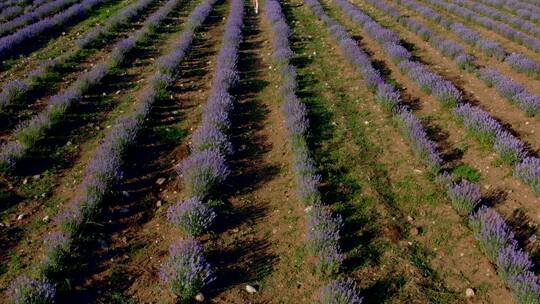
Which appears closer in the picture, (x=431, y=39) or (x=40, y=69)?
(x=40, y=69)

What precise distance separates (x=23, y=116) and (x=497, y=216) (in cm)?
882

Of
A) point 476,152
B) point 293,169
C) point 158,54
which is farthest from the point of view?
point 158,54

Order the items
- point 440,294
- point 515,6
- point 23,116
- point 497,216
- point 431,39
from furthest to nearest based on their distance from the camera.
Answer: point 515,6 → point 431,39 → point 23,116 → point 497,216 → point 440,294

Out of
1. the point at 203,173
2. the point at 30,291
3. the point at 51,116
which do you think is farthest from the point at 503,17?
the point at 30,291

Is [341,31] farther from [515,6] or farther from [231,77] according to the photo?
[515,6]

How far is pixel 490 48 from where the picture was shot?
44.5 ft

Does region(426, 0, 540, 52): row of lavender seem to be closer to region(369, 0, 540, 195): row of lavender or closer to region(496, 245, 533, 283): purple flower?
region(369, 0, 540, 195): row of lavender

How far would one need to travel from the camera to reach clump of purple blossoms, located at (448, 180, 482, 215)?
6.40 metres

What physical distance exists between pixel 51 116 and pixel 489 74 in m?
9.86

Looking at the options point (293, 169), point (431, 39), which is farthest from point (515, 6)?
point (293, 169)

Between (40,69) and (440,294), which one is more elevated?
(40,69)

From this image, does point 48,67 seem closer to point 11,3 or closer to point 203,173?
point 203,173

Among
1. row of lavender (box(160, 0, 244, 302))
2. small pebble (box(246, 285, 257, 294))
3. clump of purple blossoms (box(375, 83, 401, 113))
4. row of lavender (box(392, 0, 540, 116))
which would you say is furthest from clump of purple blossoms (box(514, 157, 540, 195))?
row of lavender (box(160, 0, 244, 302))

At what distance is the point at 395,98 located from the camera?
386 inches
